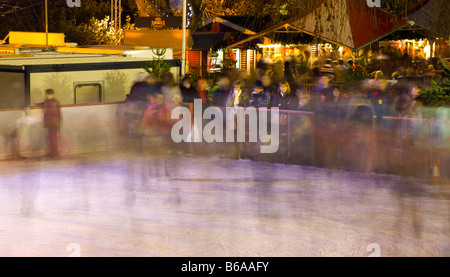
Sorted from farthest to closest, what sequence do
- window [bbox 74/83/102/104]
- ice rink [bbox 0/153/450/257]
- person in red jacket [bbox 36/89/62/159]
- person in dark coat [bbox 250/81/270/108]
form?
window [bbox 74/83/102/104], person in red jacket [bbox 36/89/62/159], person in dark coat [bbox 250/81/270/108], ice rink [bbox 0/153/450/257]

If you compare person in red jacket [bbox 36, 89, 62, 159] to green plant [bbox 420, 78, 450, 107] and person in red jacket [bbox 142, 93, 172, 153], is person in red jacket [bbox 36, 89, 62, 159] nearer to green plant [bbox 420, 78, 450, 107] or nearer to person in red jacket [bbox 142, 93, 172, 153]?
person in red jacket [bbox 142, 93, 172, 153]

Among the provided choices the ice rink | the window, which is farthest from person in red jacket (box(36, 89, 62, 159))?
the window

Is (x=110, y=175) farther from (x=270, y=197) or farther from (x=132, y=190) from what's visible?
(x=270, y=197)

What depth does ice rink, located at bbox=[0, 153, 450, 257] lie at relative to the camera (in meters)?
8.09

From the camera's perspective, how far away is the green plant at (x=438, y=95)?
12.6 meters

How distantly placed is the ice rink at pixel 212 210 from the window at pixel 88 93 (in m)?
3.78

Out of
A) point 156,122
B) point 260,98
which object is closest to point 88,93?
point 260,98

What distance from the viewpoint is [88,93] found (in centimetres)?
1828

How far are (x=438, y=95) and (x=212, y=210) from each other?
196 inches

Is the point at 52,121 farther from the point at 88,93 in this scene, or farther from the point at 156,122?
the point at 156,122

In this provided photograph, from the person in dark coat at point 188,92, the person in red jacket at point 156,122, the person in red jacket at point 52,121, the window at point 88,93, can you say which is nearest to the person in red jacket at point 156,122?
the person in red jacket at point 156,122

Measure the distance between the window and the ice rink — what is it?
12.4ft

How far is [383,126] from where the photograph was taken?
12859 mm

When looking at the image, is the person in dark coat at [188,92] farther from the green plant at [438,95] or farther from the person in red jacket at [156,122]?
the green plant at [438,95]
